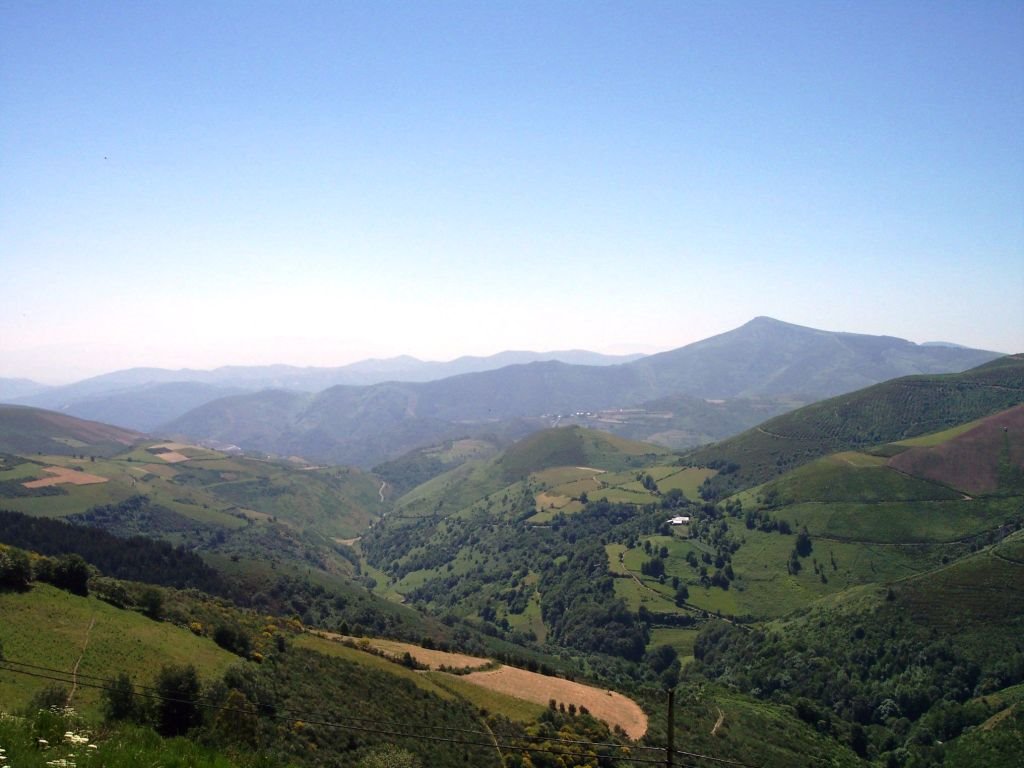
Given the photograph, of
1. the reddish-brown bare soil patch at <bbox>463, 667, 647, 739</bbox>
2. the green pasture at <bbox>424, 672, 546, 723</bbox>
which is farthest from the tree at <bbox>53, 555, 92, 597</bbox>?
the reddish-brown bare soil patch at <bbox>463, 667, 647, 739</bbox>

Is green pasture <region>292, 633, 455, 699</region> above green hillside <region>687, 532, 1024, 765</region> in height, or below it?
above

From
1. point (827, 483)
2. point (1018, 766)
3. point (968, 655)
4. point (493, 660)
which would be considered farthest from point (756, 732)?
point (827, 483)

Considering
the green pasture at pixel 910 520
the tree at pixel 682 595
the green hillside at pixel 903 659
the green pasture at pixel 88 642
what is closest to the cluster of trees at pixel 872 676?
the green hillside at pixel 903 659

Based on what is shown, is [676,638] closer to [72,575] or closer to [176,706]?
[72,575]

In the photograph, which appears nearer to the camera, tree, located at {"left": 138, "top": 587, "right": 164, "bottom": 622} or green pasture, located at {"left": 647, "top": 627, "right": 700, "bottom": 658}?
tree, located at {"left": 138, "top": 587, "right": 164, "bottom": 622}

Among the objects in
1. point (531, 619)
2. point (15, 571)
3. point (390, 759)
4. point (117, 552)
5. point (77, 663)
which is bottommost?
point (531, 619)

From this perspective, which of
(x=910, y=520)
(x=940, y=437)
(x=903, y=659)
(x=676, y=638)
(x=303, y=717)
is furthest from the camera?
(x=940, y=437)

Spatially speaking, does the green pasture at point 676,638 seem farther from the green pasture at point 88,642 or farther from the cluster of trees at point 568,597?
the green pasture at point 88,642

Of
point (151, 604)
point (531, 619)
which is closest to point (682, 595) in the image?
point (531, 619)

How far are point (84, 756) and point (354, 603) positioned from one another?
12588 centimetres

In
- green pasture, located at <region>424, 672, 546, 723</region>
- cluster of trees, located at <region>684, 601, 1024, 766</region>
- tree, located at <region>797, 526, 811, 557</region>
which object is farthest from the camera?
tree, located at <region>797, 526, 811, 557</region>

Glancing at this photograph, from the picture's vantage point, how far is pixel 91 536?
396ft

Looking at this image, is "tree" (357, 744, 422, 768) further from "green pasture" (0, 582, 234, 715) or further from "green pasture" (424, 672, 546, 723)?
"green pasture" (424, 672, 546, 723)

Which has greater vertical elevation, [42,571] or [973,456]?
[42,571]
